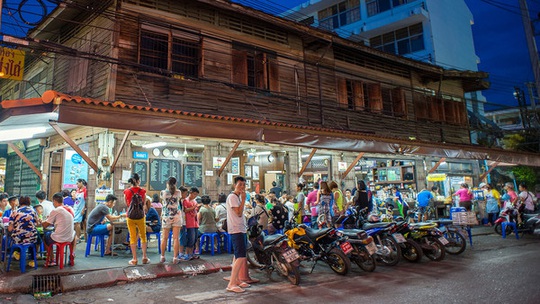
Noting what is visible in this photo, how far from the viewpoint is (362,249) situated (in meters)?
7.37

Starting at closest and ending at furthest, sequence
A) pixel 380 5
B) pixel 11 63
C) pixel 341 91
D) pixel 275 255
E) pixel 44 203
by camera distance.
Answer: pixel 275 255, pixel 44 203, pixel 11 63, pixel 341 91, pixel 380 5

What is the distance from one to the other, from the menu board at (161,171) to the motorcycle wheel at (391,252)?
7686 millimetres

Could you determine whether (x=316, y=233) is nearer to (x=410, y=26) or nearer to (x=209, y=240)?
(x=209, y=240)

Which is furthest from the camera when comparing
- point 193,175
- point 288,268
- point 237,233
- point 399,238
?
point 193,175

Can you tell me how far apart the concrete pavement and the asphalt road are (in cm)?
23

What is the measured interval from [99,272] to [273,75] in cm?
986

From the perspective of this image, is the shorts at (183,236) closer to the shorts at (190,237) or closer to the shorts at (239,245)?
the shorts at (190,237)

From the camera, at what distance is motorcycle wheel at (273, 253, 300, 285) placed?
6.35m

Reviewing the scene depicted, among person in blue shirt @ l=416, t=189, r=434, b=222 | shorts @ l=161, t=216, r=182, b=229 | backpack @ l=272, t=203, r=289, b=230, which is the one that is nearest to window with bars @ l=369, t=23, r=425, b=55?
person in blue shirt @ l=416, t=189, r=434, b=222

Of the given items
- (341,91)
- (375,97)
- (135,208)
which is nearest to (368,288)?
(135,208)

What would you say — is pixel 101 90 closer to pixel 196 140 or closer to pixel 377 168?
pixel 196 140

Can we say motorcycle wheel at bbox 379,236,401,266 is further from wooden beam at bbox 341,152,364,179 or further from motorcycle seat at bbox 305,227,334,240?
wooden beam at bbox 341,152,364,179

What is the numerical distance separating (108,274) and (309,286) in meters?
3.99

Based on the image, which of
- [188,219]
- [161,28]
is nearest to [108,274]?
[188,219]
